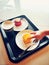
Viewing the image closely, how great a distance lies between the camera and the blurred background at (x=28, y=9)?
2.74 feet

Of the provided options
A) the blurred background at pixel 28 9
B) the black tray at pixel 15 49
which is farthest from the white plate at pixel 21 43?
the blurred background at pixel 28 9

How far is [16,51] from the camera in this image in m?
0.57

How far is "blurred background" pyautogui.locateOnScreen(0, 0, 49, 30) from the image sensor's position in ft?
2.74

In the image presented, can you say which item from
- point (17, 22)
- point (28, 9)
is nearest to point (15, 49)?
point (17, 22)

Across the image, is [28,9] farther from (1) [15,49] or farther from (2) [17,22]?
(1) [15,49]

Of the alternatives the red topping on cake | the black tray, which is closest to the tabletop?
the black tray

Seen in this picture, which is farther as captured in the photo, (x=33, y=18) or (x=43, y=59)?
(x=33, y=18)

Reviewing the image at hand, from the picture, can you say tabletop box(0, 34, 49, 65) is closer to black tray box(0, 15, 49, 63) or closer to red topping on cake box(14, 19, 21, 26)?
black tray box(0, 15, 49, 63)

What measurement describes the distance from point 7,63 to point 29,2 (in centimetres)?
52

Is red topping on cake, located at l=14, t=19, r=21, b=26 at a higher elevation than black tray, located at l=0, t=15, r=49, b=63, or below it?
higher

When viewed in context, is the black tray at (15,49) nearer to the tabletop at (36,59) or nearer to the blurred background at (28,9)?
the tabletop at (36,59)

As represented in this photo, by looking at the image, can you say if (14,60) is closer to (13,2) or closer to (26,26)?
(26,26)

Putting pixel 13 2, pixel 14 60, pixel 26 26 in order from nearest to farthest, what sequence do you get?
pixel 14 60, pixel 26 26, pixel 13 2

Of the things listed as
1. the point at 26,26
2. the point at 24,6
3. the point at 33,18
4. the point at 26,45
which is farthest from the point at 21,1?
the point at 26,45
